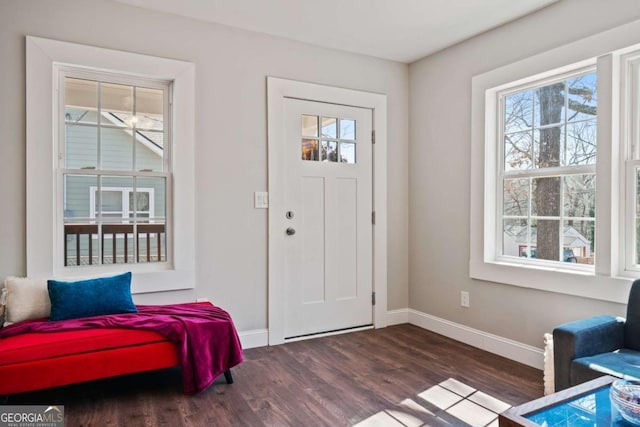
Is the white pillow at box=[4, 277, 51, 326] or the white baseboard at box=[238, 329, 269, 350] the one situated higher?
the white pillow at box=[4, 277, 51, 326]

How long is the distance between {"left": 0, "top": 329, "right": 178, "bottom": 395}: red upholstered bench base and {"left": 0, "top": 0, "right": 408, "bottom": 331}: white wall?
0.66 metres

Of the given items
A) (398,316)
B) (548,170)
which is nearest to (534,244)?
(548,170)

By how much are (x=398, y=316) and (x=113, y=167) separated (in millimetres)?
2942

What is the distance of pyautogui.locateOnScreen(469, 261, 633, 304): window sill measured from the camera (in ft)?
8.46

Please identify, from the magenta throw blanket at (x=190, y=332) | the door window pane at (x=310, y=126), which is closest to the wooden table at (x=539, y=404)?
the magenta throw blanket at (x=190, y=332)

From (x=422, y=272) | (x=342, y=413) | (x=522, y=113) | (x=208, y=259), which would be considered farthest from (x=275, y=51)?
(x=342, y=413)

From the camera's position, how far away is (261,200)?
3.50 m

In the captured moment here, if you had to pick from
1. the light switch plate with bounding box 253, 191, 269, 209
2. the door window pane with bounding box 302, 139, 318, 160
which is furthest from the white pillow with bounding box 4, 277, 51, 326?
the door window pane with bounding box 302, 139, 318, 160

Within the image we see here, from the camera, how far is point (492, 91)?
3434 mm

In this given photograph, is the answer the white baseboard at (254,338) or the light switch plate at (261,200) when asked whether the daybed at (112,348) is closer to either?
the white baseboard at (254,338)

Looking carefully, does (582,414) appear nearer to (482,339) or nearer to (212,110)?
(482,339)

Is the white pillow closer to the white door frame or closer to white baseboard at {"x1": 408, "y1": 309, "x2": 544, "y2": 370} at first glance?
the white door frame

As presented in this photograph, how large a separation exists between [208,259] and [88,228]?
2.90ft

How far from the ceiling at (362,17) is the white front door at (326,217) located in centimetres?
62
